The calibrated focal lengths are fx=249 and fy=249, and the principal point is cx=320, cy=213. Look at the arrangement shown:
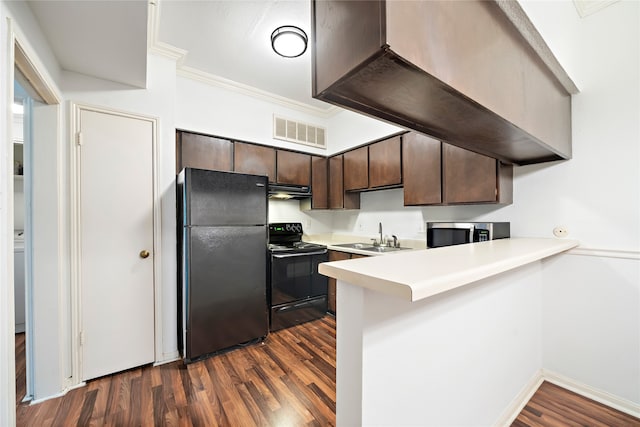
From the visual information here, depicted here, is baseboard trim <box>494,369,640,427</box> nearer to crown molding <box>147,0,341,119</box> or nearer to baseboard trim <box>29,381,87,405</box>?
baseboard trim <box>29,381,87,405</box>

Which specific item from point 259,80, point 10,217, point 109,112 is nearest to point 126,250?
point 10,217

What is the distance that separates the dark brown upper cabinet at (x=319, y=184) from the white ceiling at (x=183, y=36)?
1022mm

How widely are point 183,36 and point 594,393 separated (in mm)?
4093

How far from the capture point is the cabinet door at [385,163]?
2738 millimetres

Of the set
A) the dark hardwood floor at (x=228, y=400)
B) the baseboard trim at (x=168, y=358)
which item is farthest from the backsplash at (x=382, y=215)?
the baseboard trim at (x=168, y=358)

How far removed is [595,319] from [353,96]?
90.4 inches

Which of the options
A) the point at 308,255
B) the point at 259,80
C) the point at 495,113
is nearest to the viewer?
the point at 495,113

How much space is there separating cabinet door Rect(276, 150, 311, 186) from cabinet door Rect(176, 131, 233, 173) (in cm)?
60

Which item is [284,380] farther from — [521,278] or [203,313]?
[521,278]

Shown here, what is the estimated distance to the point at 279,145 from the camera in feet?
10.4

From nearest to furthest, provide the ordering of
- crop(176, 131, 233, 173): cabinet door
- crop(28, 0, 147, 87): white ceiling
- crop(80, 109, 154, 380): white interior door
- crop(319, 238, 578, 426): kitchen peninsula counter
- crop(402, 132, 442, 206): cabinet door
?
1. crop(319, 238, 578, 426): kitchen peninsula counter
2. crop(28, 0, 147, 87): white ceiling
3. crop(80, 109, 154, 380): white interior door
4. crop(402, 132, 442, 206): cabinet door
5. crop(176, 131, 233, 173): cabinet door

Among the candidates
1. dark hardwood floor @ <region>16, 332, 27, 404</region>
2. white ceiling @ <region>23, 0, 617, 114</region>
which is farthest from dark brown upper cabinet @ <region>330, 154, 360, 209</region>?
dark hardwood floor @ <region>16, 332, 27, 404</region>

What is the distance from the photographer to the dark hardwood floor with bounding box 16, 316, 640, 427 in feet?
4.94

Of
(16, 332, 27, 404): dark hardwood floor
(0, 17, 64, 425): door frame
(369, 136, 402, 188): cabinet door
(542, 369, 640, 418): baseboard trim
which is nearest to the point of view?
(0, 17, 64, 425): door frame
